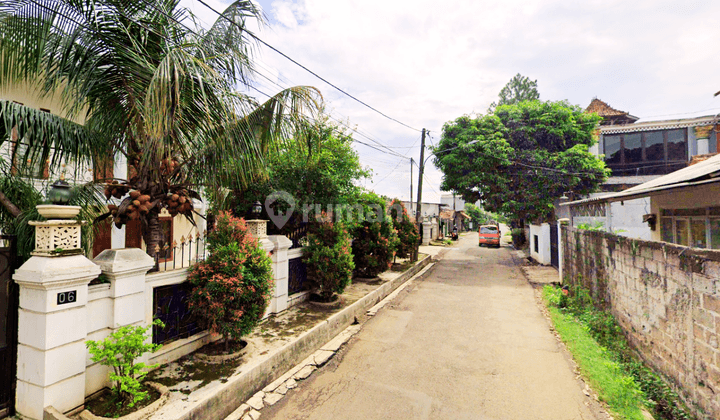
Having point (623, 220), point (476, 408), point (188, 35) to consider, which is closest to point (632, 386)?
point (476, 408)

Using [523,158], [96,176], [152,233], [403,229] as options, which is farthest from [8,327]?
[523,158]

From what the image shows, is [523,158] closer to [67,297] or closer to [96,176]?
[96,176]

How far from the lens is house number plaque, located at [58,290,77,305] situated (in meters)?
3.04

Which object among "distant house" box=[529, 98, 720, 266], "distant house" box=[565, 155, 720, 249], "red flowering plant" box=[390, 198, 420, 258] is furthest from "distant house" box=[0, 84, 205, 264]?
"distant house" box=[529, 98, 720, 266]

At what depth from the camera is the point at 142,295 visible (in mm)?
3896

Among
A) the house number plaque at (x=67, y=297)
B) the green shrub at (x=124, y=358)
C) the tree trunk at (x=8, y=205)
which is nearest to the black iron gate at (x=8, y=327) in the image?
the house number plaque at (x=67, y=297)

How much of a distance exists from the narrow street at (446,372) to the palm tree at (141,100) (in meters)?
3.21

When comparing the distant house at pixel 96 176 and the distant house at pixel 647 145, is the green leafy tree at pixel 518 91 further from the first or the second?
the distant house at pixel 96 176

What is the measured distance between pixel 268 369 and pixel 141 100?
377cm

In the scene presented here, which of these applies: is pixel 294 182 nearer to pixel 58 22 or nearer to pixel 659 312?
pixel 58 22

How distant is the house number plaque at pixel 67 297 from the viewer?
9.98ft

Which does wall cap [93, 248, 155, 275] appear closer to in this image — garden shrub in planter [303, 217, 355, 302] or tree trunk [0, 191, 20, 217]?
tree trunk [0, 191, 20, 217]

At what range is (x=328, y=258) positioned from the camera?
7.20 meters

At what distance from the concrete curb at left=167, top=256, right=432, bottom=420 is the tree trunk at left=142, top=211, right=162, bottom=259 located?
6.60 feet
